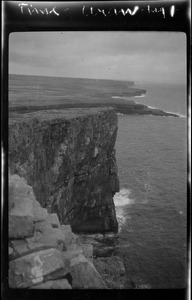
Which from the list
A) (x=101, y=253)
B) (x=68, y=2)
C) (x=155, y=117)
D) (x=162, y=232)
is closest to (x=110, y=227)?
(x=101, y=253)

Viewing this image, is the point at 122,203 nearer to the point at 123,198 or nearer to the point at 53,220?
the point at 123,198

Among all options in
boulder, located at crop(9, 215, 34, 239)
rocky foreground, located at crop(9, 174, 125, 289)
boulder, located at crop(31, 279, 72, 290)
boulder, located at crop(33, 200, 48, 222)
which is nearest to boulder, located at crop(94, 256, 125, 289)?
rocky foreground, located at crop(9, 174, 125, 289)

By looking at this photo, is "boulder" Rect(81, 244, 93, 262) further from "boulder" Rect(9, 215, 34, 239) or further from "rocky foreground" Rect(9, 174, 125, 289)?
"boulder" Rect(9, 215, 34, 239)

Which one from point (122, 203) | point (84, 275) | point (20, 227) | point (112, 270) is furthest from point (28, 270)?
point (122, 203)

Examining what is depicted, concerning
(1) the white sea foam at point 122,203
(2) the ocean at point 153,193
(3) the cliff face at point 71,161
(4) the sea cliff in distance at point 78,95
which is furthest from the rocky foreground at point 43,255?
(4) the sea cliff in distance at point 78,95

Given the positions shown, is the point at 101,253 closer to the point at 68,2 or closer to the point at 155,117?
the point at 155,117

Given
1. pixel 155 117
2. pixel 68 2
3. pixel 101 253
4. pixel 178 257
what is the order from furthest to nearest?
pixel 155 117
pixel 101 253
pixel 178 257
pixel 68 2

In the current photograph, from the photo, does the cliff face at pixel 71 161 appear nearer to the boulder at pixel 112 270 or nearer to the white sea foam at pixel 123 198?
the white sea foam at pixel 123 198
